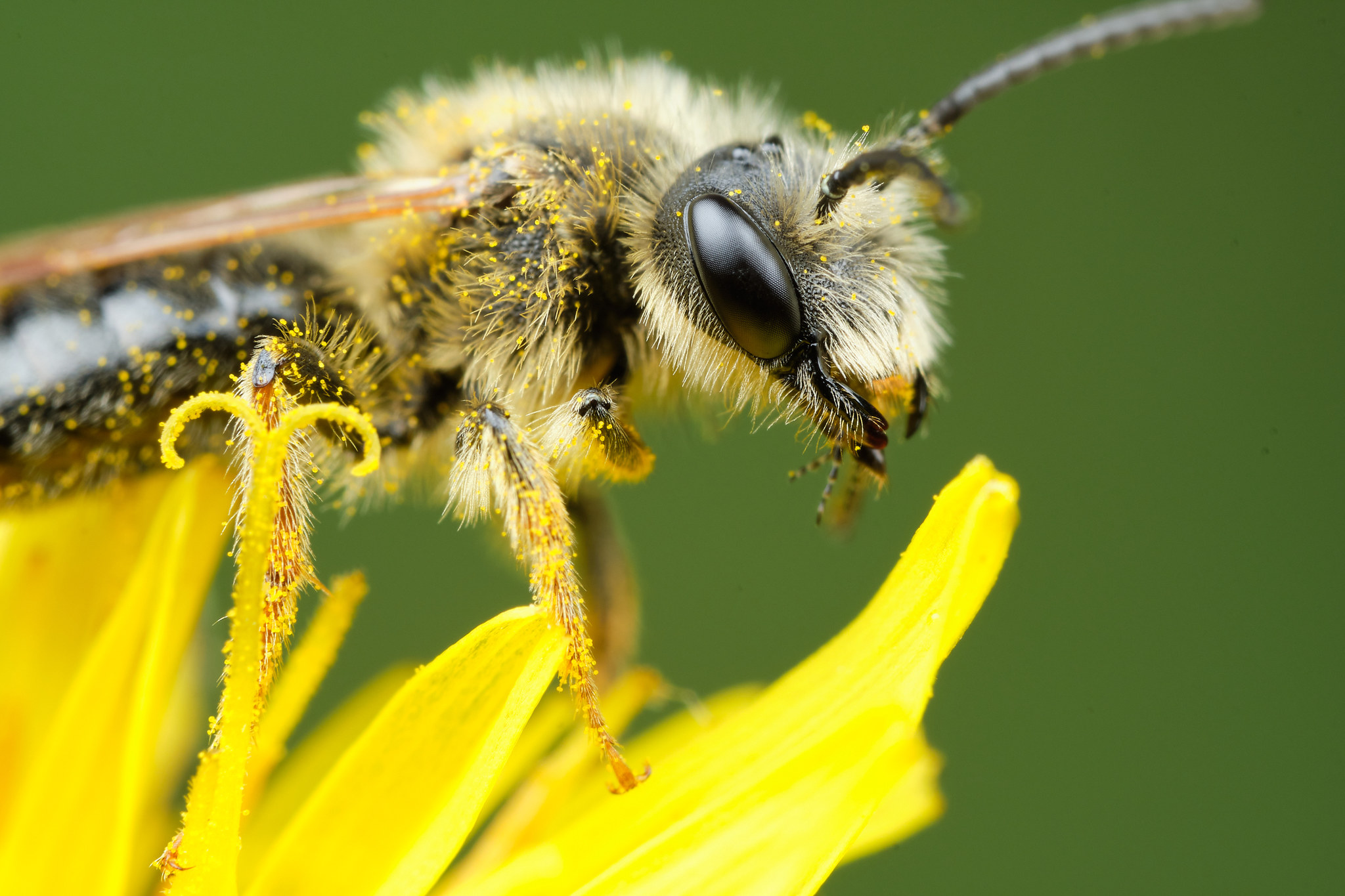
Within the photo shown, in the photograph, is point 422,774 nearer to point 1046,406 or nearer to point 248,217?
point 248,217

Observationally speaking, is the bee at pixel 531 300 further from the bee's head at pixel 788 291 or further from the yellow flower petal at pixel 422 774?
the yellow flower petal at pixel 422 774

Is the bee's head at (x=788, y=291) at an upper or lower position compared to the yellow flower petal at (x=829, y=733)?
upper

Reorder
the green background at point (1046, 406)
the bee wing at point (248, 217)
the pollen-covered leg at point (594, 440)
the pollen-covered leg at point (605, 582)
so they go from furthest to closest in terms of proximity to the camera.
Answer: the green background at point (1046, 406)
the pollen-covered leg at point (605, 582)
the bee wing at point (248, 217)
the pollen-covered leg at point (594, 440)

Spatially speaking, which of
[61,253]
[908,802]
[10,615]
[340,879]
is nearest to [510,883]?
[340,879]

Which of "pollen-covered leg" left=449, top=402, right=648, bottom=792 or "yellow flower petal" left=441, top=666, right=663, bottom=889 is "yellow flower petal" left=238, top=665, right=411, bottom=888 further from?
"pollen-covered leg" left=449, top=402, right=648, bottom=792

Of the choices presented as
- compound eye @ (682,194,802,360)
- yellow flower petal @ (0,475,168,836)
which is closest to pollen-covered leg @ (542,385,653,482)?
compound eye @ (682,194,802,360)

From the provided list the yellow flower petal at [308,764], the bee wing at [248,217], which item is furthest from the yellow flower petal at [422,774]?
the bee wing at [248,217]

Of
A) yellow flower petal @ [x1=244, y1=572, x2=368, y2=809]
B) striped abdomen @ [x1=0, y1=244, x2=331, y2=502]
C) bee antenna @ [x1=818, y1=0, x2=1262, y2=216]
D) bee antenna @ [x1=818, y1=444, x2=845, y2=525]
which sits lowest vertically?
yellow flower petal @ [x1=244, y1=572, x2=368, y2=809]

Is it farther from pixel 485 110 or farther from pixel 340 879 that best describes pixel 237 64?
pixel 340 879
